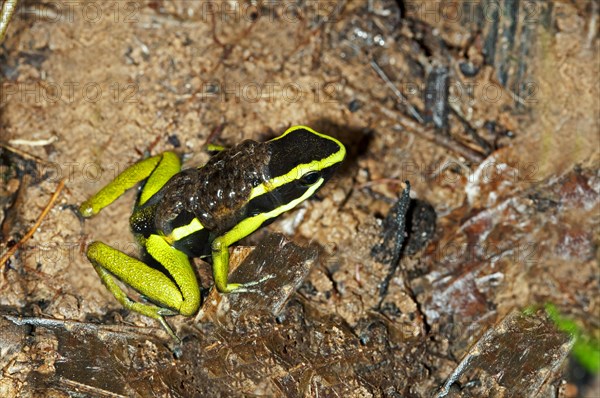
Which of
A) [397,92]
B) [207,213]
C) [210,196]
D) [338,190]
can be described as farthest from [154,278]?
[397,92]

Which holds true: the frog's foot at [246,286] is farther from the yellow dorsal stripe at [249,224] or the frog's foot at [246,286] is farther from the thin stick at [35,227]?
the thin stick at [35,227]

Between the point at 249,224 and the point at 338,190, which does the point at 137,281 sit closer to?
the point at 249,224

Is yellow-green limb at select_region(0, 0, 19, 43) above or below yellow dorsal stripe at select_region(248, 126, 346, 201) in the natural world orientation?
above

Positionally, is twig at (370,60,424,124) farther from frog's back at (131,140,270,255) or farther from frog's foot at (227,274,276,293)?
frog's foot at (227,274,276,293)

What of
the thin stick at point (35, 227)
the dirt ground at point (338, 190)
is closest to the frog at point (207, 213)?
the dirt ground at point (338, 190)

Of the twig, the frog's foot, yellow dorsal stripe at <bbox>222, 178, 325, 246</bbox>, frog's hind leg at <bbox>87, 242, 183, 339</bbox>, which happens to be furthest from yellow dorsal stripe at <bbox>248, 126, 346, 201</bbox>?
the twig

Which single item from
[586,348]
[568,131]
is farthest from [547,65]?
[586,348]

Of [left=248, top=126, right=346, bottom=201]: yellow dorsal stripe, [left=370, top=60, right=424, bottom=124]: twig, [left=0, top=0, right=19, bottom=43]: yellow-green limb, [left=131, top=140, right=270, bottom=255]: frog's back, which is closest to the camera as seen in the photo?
[left=248, top=126, right=346, bottom=201]: yellow dorsal stripe

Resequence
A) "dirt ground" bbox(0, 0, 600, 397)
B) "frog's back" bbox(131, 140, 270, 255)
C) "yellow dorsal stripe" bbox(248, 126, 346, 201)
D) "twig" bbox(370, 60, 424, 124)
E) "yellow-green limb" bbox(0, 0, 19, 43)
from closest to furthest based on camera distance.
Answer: "yellow dorsal stripe" bbox(248, 126, 346, 201) → "dirt ground" bbox(0, 0, 600, 397) → "frog's back" bbox(131, 140, 270, 255) → "yellow-green limb" bbox(0, 0, 19, 43) → "twig" bbox(370, 60, 424, 124)
